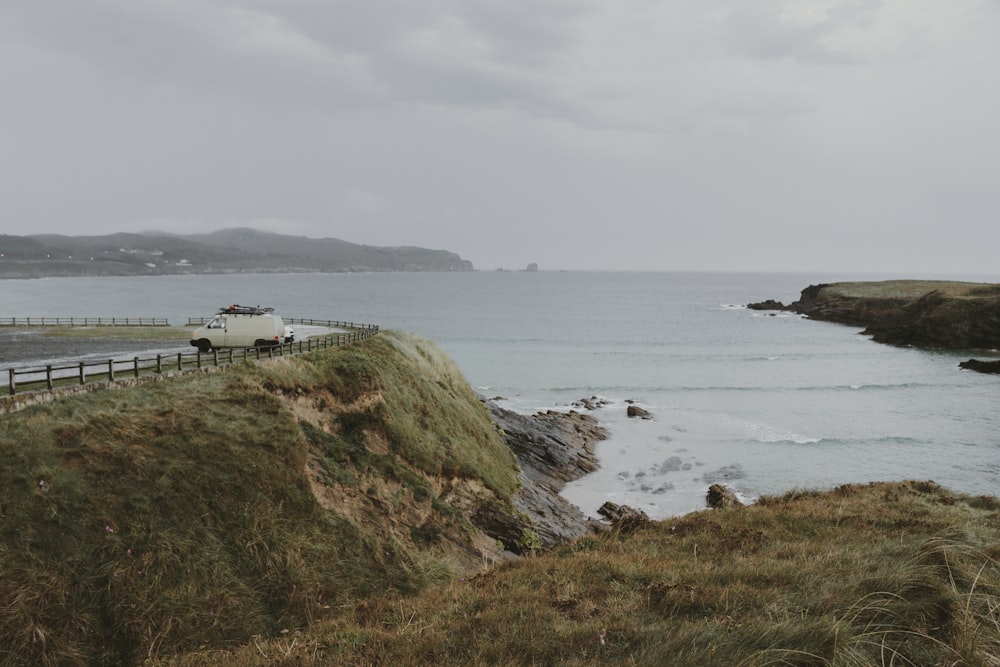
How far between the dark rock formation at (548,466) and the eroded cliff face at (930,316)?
68691 mm

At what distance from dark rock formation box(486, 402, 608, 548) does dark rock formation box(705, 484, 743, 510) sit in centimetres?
588

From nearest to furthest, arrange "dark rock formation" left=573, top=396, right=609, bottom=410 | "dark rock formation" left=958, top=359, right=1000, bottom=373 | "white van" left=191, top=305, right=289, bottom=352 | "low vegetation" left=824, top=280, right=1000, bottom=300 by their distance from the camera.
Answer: "white van" left=191, top=305, right=289, bottom=352
"dark rock formation" left=573, top=396, right=609, bottom=410
"dark rock formation" left=958, top=359, right=1000, bottom=373
"low vegetation" left=824, top=280, right=1000, bottom=300

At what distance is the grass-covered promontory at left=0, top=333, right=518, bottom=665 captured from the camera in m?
9.93

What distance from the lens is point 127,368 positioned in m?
23.6

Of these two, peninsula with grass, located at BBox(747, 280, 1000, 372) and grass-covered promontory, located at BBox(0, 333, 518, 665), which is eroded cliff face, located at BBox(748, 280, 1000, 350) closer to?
peninsula with grass, located at BBox(747, 280, 1000, 372)

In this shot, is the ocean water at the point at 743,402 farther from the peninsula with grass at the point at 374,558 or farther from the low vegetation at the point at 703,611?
the low vegetation at the point at 703,611

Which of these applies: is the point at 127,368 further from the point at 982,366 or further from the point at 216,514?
the point at 982,366

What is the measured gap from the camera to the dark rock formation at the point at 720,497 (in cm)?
2427

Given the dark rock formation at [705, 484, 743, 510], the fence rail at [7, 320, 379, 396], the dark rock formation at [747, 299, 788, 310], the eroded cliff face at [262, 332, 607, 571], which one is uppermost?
the dark rock formation at [747, 299, 788, 310]

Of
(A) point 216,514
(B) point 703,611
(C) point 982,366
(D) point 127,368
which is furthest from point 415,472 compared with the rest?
(C) point 982,366

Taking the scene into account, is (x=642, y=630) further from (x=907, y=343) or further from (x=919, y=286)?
(x=919, y=286)

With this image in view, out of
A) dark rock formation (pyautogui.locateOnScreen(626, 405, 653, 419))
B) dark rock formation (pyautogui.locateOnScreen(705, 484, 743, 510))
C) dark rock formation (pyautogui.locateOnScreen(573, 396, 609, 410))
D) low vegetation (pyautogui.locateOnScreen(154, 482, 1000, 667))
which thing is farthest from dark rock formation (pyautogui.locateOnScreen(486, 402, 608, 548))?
low vegetation (pyautogui.locateOnScreen(154, 482, 1000, 667))

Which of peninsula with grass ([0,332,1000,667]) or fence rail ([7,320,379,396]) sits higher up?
fence rail ([7,320,379,396])

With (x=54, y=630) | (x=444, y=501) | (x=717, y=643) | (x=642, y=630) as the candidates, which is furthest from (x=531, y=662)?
(x=444, y=501)
